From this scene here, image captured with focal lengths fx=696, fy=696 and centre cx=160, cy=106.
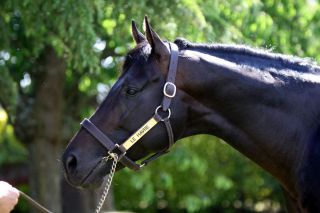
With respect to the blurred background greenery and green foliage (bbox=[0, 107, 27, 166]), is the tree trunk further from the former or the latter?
green foliage (bbox=[0, 107, 27, 166])

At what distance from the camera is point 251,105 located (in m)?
4.05

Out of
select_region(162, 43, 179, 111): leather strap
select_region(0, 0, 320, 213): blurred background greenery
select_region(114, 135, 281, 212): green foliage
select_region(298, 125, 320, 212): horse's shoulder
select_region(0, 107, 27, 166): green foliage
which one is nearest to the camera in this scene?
select_region(298, 125, 320, 212): horse's shoulder

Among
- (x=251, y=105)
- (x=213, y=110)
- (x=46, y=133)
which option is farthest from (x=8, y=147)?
(x=251, y=105)

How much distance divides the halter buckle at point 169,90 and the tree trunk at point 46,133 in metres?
5.58

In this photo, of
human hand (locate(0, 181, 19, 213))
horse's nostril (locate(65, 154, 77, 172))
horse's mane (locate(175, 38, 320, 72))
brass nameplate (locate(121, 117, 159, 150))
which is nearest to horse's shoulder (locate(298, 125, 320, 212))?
horse's mane (locate(175, 38, 320, 72))

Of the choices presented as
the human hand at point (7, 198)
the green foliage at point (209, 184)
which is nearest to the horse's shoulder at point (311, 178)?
the human hand at point (7, 198)

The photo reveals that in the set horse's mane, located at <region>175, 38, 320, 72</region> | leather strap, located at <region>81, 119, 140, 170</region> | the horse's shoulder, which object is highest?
horse's mane, located at <region>175, 38, 320, 72</region>

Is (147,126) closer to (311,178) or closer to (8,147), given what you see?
(311,178)

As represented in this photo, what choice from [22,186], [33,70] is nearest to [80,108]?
[33,70]

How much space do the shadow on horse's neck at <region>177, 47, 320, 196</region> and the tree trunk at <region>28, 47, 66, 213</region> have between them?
18.2ft

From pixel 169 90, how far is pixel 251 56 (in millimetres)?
573

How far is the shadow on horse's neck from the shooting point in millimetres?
4023

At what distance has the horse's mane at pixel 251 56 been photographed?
4141mm

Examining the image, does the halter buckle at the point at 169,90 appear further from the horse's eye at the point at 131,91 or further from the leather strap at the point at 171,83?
the horse's eye at the point at 131,91
